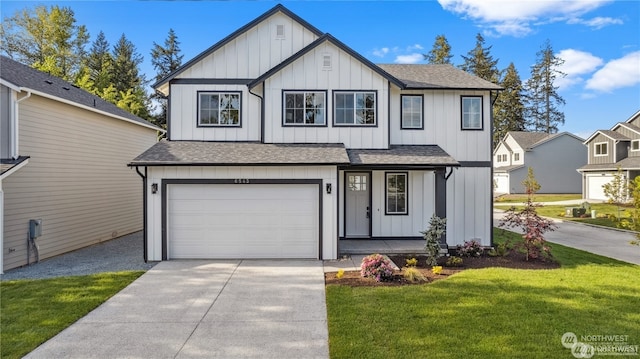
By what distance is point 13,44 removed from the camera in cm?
2441

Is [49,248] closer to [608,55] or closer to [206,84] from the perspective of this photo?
[206,84]

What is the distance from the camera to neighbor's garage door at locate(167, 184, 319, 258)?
34.0 ft

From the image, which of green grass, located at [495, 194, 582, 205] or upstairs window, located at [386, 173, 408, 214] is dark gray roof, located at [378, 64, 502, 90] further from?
green grass, located at [495, 194, 582, 205]

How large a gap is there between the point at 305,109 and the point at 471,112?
564 cm

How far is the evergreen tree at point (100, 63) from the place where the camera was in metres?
30.7

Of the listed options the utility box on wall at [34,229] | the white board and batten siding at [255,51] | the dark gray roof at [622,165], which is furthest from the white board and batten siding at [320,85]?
the dark gray roof at [622,165]

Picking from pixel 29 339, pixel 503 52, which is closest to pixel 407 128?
pixel 29 339

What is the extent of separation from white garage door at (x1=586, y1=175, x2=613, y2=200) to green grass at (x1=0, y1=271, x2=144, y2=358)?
34.3 m

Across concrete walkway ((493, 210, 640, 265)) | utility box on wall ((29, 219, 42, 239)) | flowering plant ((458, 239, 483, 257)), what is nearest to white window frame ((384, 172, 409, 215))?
flowering plant ((458, 239, 483, 257))

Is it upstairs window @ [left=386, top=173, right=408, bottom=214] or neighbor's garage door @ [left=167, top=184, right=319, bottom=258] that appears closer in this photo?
neighbor's garage door @ [left=167, top=184, right=319, bottom=258]

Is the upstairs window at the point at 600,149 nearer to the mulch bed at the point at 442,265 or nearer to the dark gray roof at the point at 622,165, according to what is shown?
the dark gray roof at the point at 622,165

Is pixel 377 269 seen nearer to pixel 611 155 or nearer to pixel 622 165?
pixel 622 165

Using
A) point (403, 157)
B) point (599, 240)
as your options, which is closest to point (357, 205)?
point (403, 157)

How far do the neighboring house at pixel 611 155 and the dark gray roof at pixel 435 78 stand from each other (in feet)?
71.5
